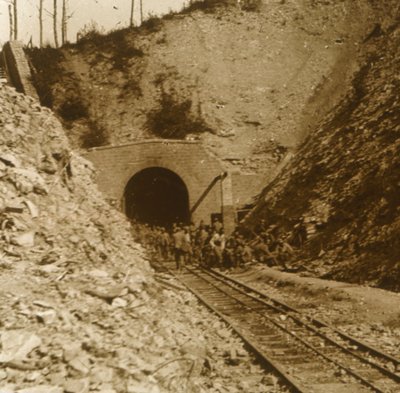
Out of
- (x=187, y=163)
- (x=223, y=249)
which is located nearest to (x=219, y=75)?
(x=187, y=163)

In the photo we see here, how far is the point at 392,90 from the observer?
837 inches

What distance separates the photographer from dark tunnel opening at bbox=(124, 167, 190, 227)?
79.3 feet

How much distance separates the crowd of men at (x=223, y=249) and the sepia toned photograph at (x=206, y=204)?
8 centimetres

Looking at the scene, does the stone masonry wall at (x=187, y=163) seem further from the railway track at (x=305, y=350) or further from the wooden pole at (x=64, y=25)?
the wooden pole at (x=64, y=25)

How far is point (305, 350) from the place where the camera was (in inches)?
321

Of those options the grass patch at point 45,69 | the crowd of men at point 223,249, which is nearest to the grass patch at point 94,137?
the grass patch at point 45,69

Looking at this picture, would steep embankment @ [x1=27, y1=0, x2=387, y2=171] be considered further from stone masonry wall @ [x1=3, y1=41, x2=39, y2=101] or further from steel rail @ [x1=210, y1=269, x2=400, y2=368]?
steel rail @ [x1=210, y1=269, x2=400, y2=368]

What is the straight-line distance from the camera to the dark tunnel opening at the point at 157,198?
24.2 meters

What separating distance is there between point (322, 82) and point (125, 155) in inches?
595

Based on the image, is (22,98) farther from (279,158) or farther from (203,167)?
(279,158)

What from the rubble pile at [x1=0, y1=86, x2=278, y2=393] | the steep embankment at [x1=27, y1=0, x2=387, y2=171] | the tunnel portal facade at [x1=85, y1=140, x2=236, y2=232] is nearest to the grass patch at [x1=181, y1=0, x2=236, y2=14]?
the steep embankment at [x1=27, y1=0, x2=387, y2=171]

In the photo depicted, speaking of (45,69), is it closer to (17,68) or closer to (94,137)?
(17,68)

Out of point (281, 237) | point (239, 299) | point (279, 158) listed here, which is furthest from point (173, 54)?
point (239, 299)

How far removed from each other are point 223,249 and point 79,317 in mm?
11883
